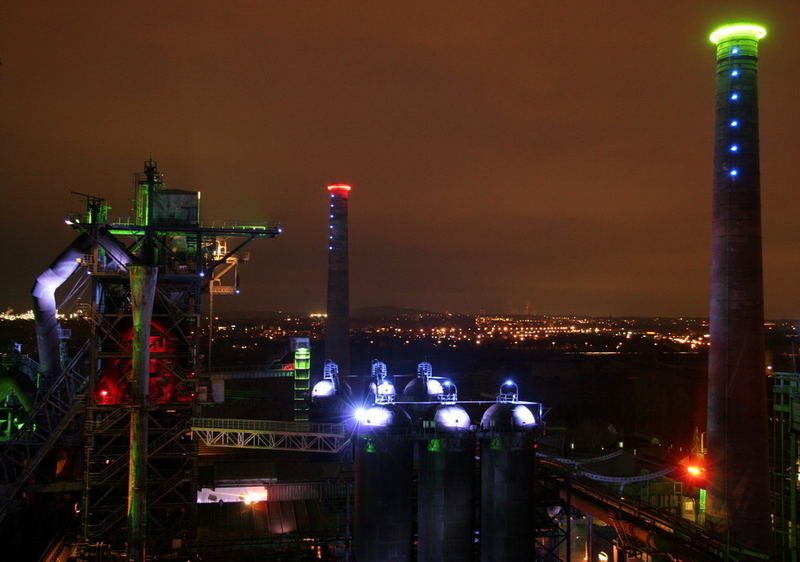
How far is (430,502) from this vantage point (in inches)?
921

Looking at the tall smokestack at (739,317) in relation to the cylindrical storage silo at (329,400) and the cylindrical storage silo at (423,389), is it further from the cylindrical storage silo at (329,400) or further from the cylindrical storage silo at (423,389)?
the cylindrical storage silo at (329,400)

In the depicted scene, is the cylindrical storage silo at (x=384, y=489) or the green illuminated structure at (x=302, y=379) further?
the green illuminated structure at (x=302, y=379)

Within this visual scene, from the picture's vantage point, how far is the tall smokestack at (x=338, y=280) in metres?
53.7

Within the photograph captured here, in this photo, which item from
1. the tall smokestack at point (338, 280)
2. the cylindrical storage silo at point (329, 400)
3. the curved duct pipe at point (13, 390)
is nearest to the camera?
the curved duct pipe at point (13, 390)

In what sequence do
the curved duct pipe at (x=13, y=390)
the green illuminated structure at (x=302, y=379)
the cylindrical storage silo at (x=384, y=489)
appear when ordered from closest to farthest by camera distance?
1. the cylindrical storage silo at (x=384, y=489)
2. the curved duct pipe at (x=13, y=390)
3. the green illuminated structure at (x=302, y=379)

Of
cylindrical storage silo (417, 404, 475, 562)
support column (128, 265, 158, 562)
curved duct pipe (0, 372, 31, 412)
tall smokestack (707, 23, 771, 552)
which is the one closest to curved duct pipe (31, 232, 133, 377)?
curved duct pipe (0, 372, 31, 412)

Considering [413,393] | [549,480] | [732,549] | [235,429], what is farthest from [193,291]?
[732,549]

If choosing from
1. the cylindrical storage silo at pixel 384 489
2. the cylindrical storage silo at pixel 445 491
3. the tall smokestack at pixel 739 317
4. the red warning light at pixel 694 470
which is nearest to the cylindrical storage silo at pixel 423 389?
the cylindrical storage silo at pixel 445 491

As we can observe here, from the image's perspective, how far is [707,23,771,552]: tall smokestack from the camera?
26594 millimetres

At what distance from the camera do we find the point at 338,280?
176 feet

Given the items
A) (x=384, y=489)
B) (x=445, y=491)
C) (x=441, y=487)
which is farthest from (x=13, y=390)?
(x=445, y=491)

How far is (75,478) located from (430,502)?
76.6 feet

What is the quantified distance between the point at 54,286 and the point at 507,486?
2405cm

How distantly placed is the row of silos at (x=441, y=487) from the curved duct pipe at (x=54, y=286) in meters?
13.4
